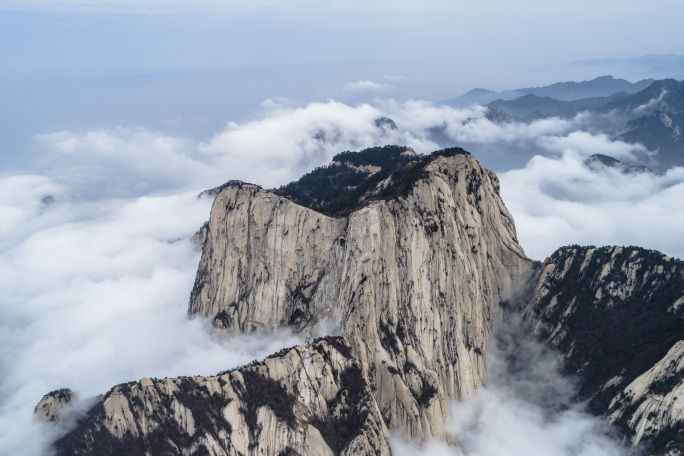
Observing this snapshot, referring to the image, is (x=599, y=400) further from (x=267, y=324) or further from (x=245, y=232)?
(x=245, y=232)

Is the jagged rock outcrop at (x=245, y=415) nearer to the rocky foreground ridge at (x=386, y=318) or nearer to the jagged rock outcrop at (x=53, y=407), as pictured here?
the rocky foreground ridge at (x=386, y=318)

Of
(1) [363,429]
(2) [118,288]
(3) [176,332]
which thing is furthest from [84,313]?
(1) [363,429]

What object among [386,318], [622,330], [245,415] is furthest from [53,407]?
[622,330]

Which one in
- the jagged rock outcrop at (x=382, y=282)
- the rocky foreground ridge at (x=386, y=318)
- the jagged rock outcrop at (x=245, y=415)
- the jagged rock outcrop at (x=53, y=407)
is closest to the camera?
the jagged rock outcrop at (x=245, y=415)

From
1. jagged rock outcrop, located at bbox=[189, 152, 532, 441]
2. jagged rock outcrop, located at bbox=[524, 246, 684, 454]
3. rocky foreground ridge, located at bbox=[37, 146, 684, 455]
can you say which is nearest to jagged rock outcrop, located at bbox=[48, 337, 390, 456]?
rocky foreground ridge, located at bbox=[37, 146, 684, 455]

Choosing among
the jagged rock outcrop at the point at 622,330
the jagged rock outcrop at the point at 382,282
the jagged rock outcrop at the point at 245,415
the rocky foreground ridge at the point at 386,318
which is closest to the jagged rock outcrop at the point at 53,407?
the rocky foreground ridge at the point at 386,318

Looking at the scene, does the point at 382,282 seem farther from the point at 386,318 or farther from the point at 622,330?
the point at 622,330
